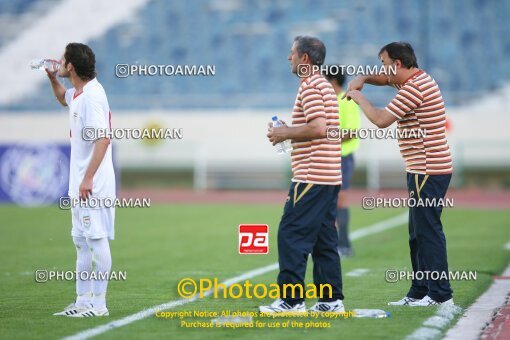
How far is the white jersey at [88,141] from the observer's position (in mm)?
7676

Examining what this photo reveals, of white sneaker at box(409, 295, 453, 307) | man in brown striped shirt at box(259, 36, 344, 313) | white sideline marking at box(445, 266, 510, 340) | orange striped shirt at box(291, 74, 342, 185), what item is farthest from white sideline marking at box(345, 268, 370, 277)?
orange striped shirt at box(291, 74, 342, 185)

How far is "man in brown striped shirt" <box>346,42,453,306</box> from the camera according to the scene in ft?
27.2

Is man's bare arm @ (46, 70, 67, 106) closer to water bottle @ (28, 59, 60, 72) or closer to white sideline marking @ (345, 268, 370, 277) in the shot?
water bottle @ (28, 59, 60, 72)

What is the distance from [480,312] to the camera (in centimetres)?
826

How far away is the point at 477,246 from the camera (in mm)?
13883

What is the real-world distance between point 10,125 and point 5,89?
221 cm

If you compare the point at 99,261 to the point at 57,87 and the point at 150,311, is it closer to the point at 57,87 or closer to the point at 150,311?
the point at 150,311

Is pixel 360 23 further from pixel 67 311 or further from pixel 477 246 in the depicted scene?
pixel 67 311

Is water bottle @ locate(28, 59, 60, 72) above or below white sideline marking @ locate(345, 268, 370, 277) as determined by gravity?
above

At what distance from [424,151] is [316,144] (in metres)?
1.23

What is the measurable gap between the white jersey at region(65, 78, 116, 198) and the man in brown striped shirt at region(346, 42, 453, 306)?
6.91ft

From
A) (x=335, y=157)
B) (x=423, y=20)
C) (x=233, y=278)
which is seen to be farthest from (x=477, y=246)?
(x=423, y=20)

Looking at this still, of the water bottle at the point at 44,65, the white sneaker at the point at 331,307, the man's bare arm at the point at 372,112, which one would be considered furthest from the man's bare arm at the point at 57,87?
the white sneaker at the point at 331,307

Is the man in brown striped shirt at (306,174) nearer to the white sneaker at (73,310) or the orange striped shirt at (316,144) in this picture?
the orange striped shirt at (316,144)
